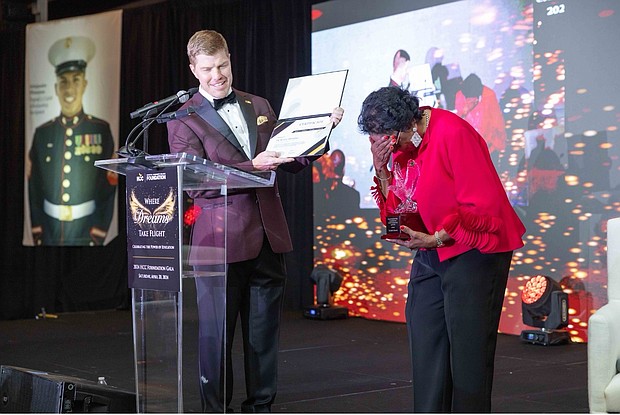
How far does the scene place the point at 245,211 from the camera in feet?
11.2

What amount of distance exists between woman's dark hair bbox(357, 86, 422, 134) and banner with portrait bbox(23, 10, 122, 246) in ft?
21.0

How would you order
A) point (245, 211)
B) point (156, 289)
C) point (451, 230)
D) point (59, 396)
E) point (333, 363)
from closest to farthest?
point (451, 230), point (156, 289), point (59, 396), point (245, 211), point (333, 363)

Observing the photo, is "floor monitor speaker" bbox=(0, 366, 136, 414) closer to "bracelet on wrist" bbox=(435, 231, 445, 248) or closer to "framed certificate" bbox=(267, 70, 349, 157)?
"framed certificate" bbox=(267, 70, 349, 157)

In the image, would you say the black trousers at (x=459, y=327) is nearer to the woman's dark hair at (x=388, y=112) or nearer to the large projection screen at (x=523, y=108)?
the woman's dark hair at (x=388, y=112)

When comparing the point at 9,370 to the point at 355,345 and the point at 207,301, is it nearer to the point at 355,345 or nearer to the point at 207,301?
the point at 207,301

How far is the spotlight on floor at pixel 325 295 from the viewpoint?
7.87m

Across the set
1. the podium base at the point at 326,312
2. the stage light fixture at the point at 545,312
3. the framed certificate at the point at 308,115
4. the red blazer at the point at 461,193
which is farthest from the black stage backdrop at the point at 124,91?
the red blazer at the point at 461,193

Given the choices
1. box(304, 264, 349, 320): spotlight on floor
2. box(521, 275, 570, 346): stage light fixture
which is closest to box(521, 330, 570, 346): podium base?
box(521, 275, 570, 346): stage light fixture

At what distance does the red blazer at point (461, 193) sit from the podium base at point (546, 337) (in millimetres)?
3580

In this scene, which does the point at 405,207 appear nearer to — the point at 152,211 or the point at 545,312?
the point at 152,211

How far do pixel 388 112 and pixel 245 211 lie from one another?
3.13 ft

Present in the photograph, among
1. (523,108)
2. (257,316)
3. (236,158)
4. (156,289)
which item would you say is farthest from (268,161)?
(523,108)

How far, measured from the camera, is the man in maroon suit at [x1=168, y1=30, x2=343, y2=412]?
3.34 m

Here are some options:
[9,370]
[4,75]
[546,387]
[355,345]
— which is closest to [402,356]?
[355,345]
